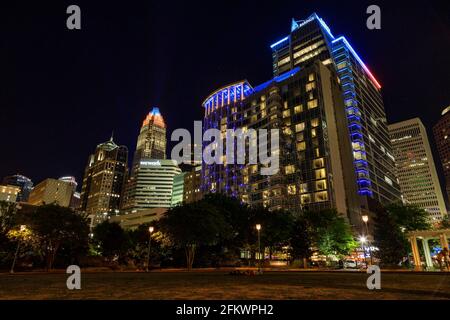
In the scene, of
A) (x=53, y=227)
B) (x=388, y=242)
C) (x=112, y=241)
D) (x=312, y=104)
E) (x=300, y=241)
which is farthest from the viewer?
(x=312, y=104)

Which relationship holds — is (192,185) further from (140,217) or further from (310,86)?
(310,86)

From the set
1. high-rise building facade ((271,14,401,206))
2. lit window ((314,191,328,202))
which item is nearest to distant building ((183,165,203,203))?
high-rise building facade ((271,14,401,206))

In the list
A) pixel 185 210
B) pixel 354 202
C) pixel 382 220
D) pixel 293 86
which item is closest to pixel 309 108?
pixel 293 86

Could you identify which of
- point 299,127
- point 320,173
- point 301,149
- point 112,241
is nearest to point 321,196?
point 320,173

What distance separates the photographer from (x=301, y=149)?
9306 cm

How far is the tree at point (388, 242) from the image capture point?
124 ft

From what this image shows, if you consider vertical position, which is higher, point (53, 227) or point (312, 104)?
point (312, 104)

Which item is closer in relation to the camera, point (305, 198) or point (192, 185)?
point (305, 198)

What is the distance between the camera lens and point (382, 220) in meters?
40.5

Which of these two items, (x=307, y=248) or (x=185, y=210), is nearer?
(x=185, y=210)

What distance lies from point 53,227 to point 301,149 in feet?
243
